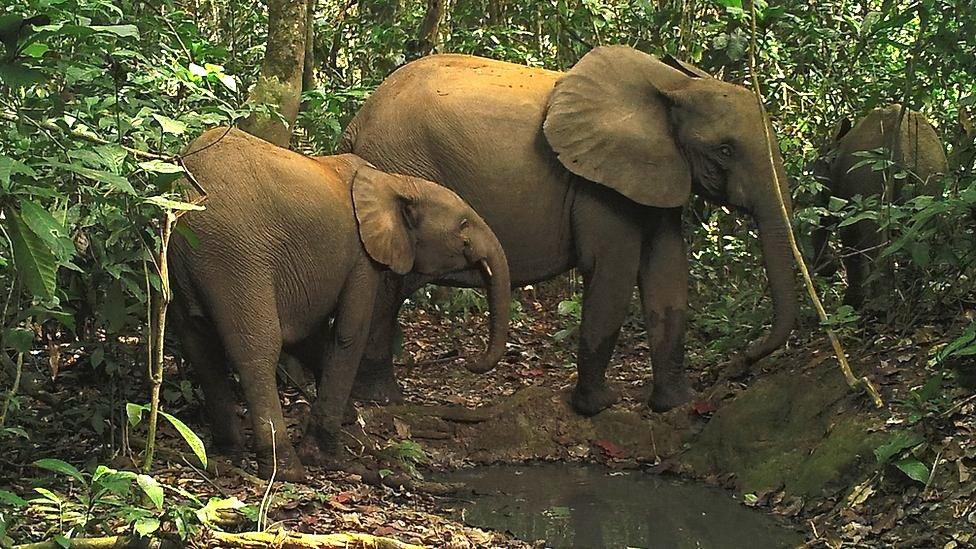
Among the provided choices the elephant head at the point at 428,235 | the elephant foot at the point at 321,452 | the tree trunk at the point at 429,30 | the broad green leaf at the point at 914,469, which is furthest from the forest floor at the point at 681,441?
the tree trunk at the point at 429,30

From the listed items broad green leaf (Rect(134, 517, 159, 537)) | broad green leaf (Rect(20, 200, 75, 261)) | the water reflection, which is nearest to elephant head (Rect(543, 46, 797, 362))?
the water reflection

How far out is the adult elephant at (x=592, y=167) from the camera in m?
8.44

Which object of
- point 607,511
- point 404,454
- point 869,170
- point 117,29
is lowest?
point 607,511

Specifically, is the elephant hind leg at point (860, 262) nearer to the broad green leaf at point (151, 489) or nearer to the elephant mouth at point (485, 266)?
the elephant mouth at point (485, 266)

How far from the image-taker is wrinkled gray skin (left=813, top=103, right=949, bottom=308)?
26.7 ft

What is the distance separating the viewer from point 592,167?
8.53 meters

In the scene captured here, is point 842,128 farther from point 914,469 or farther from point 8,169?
point 8,169

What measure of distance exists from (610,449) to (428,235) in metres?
1.91

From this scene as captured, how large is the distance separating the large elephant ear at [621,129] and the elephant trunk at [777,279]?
0.60m

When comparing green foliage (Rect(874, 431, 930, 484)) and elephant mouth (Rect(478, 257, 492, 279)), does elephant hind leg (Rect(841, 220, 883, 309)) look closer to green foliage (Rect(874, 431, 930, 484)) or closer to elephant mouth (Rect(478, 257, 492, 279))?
green foliage (Rect(874, 431, 930, 484))

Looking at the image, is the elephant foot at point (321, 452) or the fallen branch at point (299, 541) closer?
the fallen branch at point (299, 541)

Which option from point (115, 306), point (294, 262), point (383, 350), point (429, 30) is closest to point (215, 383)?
point (294, 262)

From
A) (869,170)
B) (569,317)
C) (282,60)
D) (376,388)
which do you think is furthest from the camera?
(569,317)

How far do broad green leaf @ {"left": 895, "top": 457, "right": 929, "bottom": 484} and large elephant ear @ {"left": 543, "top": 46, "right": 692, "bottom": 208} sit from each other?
2.81 metres
